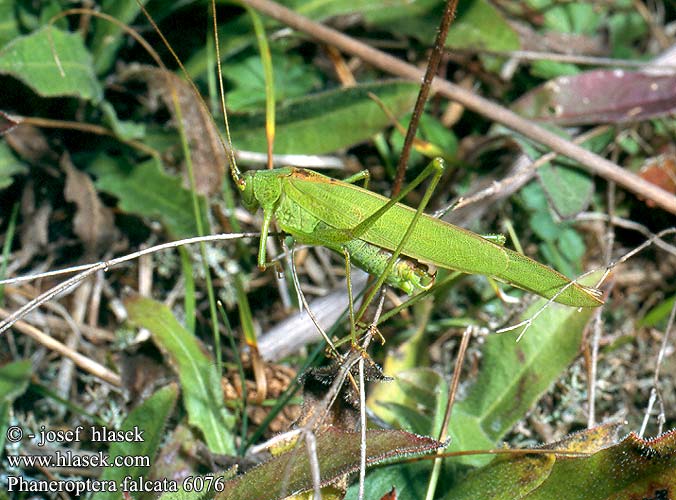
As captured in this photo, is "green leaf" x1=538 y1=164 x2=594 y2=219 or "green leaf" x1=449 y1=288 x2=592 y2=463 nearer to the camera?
"green leaf" x1=449 y1=288 x2=592 y2=463

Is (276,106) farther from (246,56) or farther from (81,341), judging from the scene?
Answer: (81,341)

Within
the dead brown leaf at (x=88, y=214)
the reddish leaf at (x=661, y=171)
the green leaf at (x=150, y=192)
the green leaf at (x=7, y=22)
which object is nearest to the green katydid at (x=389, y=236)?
the green leaf at (x=150, y=192)

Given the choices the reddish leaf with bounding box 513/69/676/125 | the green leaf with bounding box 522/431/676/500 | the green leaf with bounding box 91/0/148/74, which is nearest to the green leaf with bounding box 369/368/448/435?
the green leaf with bounding box 522/431/676/500

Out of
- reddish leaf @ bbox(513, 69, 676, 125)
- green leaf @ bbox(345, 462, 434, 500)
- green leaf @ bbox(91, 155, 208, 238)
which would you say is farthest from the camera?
reddish leaf @ bbox(513, 69, 676, 125)

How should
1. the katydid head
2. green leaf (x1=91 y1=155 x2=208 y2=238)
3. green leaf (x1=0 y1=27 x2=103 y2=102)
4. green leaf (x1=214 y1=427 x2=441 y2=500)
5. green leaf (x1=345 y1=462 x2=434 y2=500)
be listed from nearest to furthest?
green leaf (x1=214 y1=427 x2=441 y2=500)
green leaf (x1=345 y1=462 x2=434 y2=500)
the katydid head
green leaf (x1=0 y1=27 x2=103 y2=102)
green leaf (x1=91 y1=155 x2=208 y2=238)

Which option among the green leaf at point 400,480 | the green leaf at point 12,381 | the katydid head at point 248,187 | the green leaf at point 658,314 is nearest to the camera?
the green leaf at point 400,480

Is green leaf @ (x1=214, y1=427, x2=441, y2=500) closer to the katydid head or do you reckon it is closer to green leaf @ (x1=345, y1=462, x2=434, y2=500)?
green leaf @ (x1=345, y1=462, x2=434, y2=500)

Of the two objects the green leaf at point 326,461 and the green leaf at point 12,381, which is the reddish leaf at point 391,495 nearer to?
the green leaf at point 326,461
